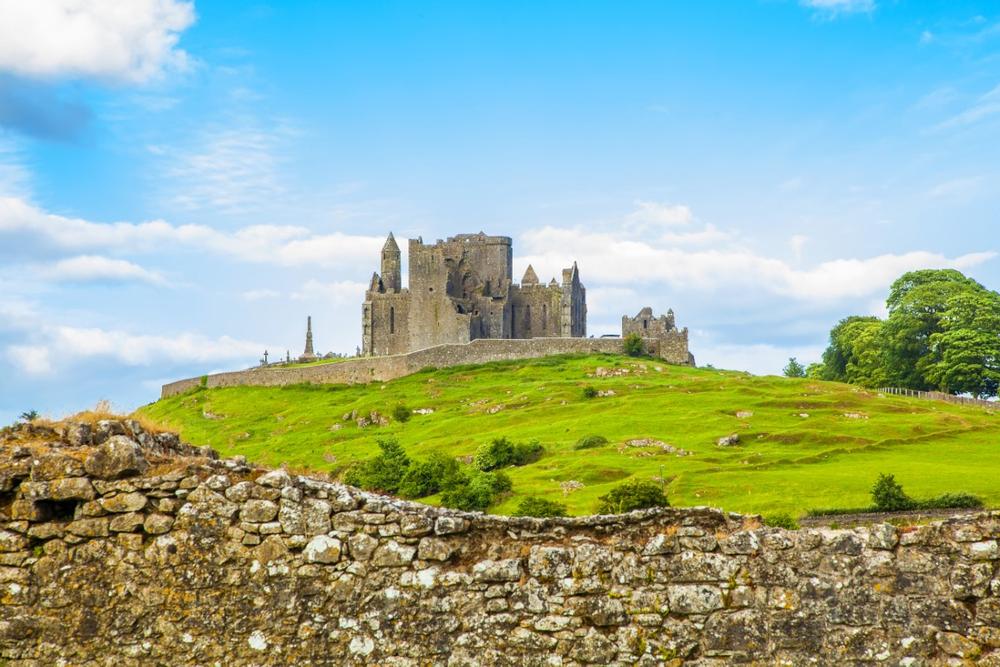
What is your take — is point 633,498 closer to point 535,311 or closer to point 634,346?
point 634,346

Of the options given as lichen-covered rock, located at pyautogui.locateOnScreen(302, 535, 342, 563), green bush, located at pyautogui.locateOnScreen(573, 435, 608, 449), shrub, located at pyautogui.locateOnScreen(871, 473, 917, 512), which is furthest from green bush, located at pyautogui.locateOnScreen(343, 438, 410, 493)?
lichen-covered rock, located at pyautogui.locateOnScreen(302, 535, 342, 563)

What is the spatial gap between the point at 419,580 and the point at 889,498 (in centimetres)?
3429

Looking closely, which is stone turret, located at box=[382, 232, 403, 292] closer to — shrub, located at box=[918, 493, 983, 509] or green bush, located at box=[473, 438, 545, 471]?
green bush, located at box=[473, 438, 545, 471]

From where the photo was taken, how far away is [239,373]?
335ft

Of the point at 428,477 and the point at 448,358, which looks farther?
the point at 448,358

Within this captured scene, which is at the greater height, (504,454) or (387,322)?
(387,322)

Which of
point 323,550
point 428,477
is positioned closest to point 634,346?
point 428,477

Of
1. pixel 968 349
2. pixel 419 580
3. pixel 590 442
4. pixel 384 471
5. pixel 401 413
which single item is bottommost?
pixel 384 471

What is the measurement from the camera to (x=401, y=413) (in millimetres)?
77438

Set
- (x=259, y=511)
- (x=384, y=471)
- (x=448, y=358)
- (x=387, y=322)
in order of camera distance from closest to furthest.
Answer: (x=259, y=511) < (x=384, y=471) < (x=448, y=358) < (x=387, y=322)

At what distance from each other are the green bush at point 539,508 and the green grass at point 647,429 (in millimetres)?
1265

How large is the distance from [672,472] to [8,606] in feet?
137

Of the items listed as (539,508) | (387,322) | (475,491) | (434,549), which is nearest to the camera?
(434,549)

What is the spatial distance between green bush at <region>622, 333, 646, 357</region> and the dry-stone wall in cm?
8833
